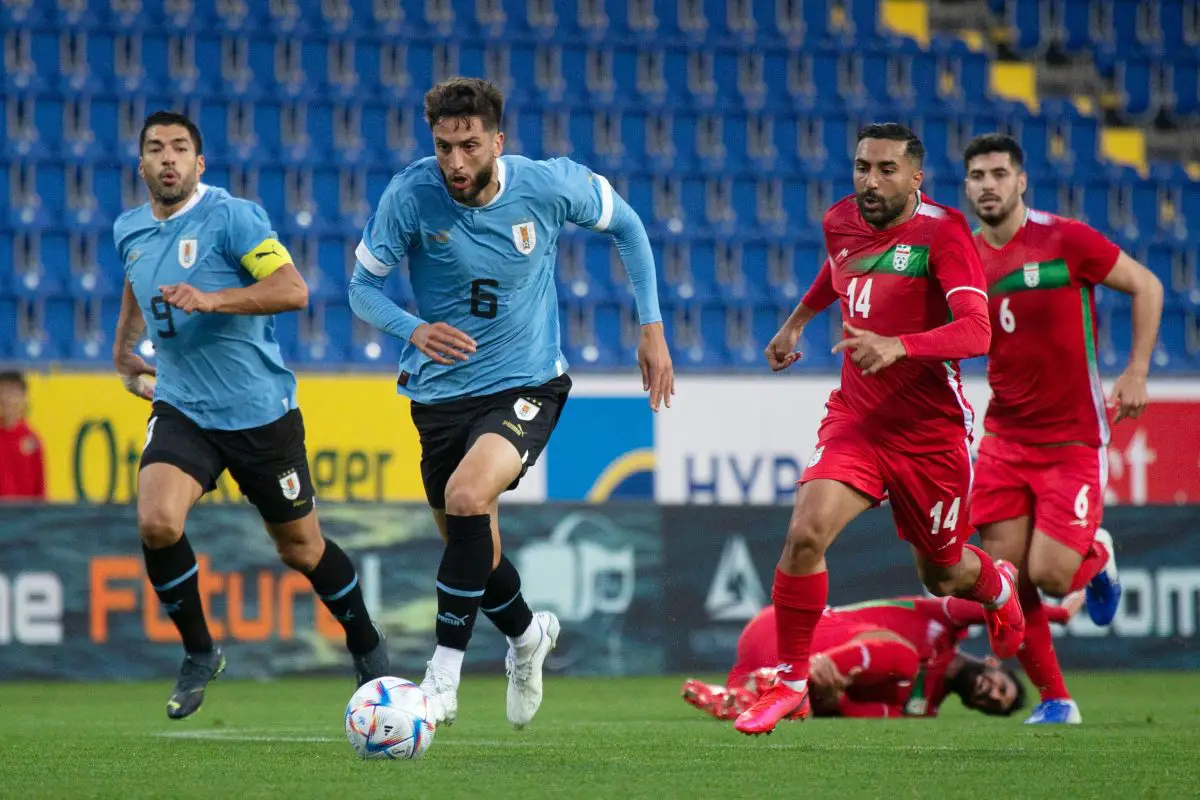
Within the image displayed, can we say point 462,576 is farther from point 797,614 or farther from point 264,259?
point 264,259

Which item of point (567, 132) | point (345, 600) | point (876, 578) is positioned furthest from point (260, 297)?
point (567, 132)

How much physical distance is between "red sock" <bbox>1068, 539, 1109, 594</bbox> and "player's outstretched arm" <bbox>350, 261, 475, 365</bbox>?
316cm

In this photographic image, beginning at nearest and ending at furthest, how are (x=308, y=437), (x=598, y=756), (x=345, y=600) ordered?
(x=598, y=756)
(x=345, y=600)
(x=308, y=437)

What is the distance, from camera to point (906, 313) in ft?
21.1

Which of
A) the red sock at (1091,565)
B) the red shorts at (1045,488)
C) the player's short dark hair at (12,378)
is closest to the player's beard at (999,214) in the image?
the red shorts at (1045,488)

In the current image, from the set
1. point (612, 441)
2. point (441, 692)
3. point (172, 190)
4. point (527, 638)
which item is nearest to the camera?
point (441, 692)

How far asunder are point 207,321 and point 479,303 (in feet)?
4.34

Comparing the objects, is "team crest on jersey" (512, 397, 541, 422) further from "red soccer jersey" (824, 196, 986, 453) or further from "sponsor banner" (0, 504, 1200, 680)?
"sponsor banner" (0, 504, 1200, 680)

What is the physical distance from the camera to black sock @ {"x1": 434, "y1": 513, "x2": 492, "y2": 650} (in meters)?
5.94

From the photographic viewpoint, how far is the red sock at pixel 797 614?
6.38 m

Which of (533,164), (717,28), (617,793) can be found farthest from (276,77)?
(617,793)

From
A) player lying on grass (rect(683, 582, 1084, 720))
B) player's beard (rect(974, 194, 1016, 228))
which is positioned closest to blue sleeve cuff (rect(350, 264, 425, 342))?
player lying on grass (rect(683, 582, 1084, 720))

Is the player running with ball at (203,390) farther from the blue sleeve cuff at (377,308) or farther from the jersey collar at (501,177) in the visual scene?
the jersey collar at (501,177)

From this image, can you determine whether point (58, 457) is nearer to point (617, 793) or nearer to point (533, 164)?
point (533, 164)
